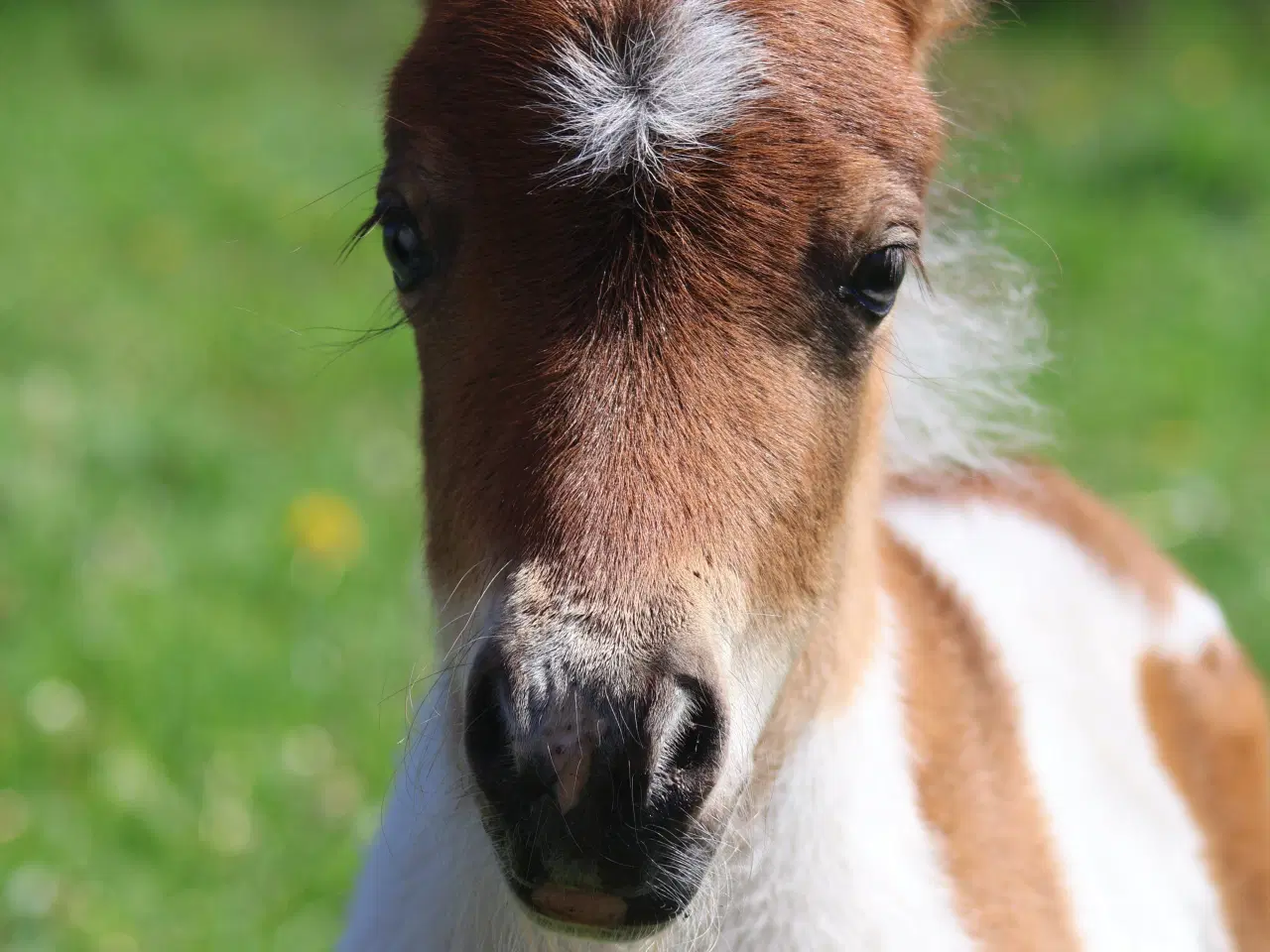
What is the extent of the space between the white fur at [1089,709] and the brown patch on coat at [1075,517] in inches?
1.0

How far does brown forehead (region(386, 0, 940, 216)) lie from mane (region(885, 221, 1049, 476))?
19.4 inches

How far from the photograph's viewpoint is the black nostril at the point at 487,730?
153 cm

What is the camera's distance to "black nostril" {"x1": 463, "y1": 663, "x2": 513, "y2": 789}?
153cm

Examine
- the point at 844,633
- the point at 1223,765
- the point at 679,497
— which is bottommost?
the point at 1223,765

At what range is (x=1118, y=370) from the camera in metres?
5.66

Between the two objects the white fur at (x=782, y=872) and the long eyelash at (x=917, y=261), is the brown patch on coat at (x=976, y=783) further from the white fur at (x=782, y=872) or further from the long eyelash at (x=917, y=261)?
the long eyelash at (x=917, y=261)

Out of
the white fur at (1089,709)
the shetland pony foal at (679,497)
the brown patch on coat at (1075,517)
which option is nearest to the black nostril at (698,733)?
the shetland pony foal at (679,497)

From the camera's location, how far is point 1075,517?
3.14 metres

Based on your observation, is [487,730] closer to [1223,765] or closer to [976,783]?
[976,783]

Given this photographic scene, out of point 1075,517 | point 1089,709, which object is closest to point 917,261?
point 1089,709

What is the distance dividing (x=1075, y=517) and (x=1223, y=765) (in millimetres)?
594

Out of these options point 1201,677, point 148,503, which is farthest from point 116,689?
point 1201,677

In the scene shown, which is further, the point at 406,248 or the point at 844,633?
the point at 844,633

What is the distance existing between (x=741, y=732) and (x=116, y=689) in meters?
2.43
